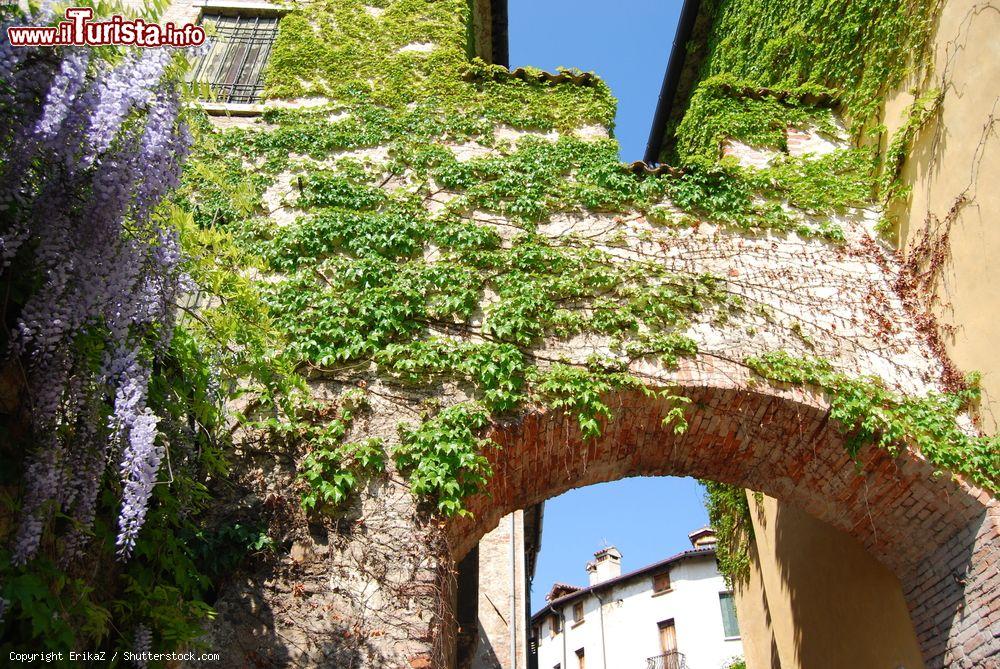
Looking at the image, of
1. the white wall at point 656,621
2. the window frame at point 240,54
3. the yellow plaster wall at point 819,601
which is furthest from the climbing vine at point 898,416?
the white wall at point 656,621

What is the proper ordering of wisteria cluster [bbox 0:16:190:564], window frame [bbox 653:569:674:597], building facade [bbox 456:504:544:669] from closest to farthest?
wisteria cluster [bbox 0:16:190:564] → building facade [bbox 456:504:544:669] → window frame [bbox 653:569:674:597]

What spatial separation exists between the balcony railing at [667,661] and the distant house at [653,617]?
29 mm

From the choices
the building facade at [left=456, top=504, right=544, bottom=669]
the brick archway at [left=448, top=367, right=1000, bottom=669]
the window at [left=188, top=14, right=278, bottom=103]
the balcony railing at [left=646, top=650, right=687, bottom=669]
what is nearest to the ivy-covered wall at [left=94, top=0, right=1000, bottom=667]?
the brick archway at [left=448, top=367, right=1000, bottom=669]

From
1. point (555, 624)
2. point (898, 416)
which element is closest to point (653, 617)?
point (555, 624)

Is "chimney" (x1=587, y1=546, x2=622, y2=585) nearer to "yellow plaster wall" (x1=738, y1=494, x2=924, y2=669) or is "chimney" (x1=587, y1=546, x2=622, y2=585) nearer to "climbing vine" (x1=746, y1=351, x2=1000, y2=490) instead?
"yellow plaster wall" (x1=738, y1=494, x2=924, y2=669)

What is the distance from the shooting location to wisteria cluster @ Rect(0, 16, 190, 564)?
305 cm

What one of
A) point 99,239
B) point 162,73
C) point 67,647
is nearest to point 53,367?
point 99,239

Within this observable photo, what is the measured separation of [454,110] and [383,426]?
3.51 meters

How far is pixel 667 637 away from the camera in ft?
79.8

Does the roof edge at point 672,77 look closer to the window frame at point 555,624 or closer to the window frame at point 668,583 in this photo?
the window frame at point 668,583

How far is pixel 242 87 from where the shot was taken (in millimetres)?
8055

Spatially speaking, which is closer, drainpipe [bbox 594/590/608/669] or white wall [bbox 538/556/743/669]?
white wall [bbox 538/556/743/669]

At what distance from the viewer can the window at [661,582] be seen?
82.4 feet

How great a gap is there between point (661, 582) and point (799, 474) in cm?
2115
